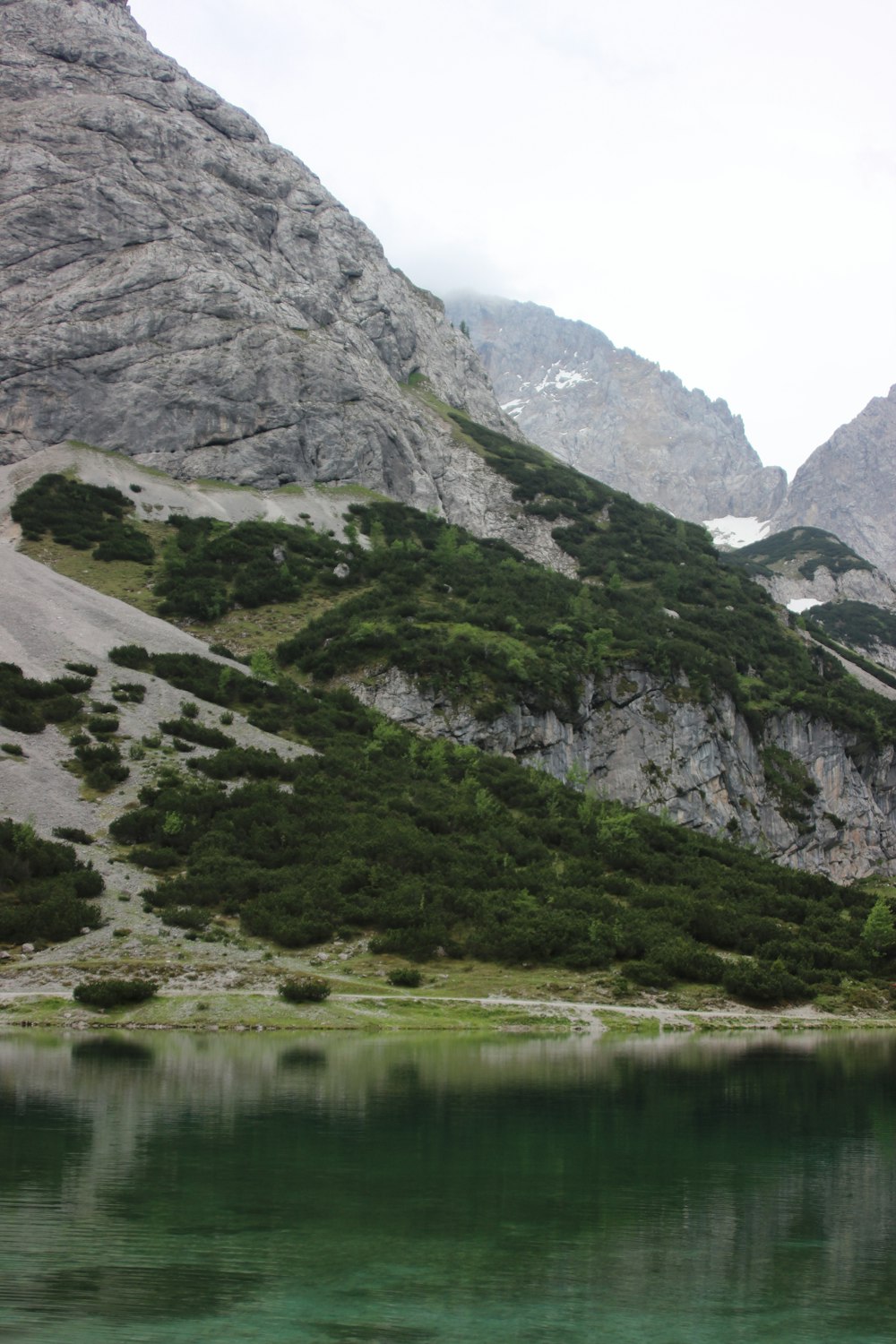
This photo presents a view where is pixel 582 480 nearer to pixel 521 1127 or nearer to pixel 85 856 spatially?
pixel 85 856

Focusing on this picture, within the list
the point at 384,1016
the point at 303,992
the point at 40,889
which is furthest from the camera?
the point at 40,889

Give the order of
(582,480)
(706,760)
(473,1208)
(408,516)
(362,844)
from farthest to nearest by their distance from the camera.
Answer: (582,480) → (408,516) → (706,760) → (362,844) → (473,1208)

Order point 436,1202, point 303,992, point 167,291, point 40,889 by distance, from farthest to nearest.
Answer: point 167,291, point 40,889, point 303,992, point 436,1202

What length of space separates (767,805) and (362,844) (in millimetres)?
45677

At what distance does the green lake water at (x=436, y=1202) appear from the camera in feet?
37.1

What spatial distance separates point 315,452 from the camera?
116312 millimetres

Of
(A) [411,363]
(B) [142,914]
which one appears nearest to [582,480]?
(A) [411,363]

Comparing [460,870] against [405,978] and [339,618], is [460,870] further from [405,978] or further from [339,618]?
[339,618]

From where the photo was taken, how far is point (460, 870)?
161 feet

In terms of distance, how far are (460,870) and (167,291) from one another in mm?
88444

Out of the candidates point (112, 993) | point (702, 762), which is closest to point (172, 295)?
point (702, 762)

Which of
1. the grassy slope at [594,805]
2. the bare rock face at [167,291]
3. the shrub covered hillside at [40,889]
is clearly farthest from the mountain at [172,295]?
the shrub covered hillside at [40,889]

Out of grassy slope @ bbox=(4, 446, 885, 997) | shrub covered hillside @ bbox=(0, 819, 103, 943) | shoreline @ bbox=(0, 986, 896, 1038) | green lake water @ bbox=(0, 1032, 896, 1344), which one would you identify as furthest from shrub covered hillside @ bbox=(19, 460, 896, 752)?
green lake water @ bbox=(0, 1032, 896, 1344)

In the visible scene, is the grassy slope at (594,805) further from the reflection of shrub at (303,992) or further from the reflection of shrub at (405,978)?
the reflection of shrub at (303,992)
